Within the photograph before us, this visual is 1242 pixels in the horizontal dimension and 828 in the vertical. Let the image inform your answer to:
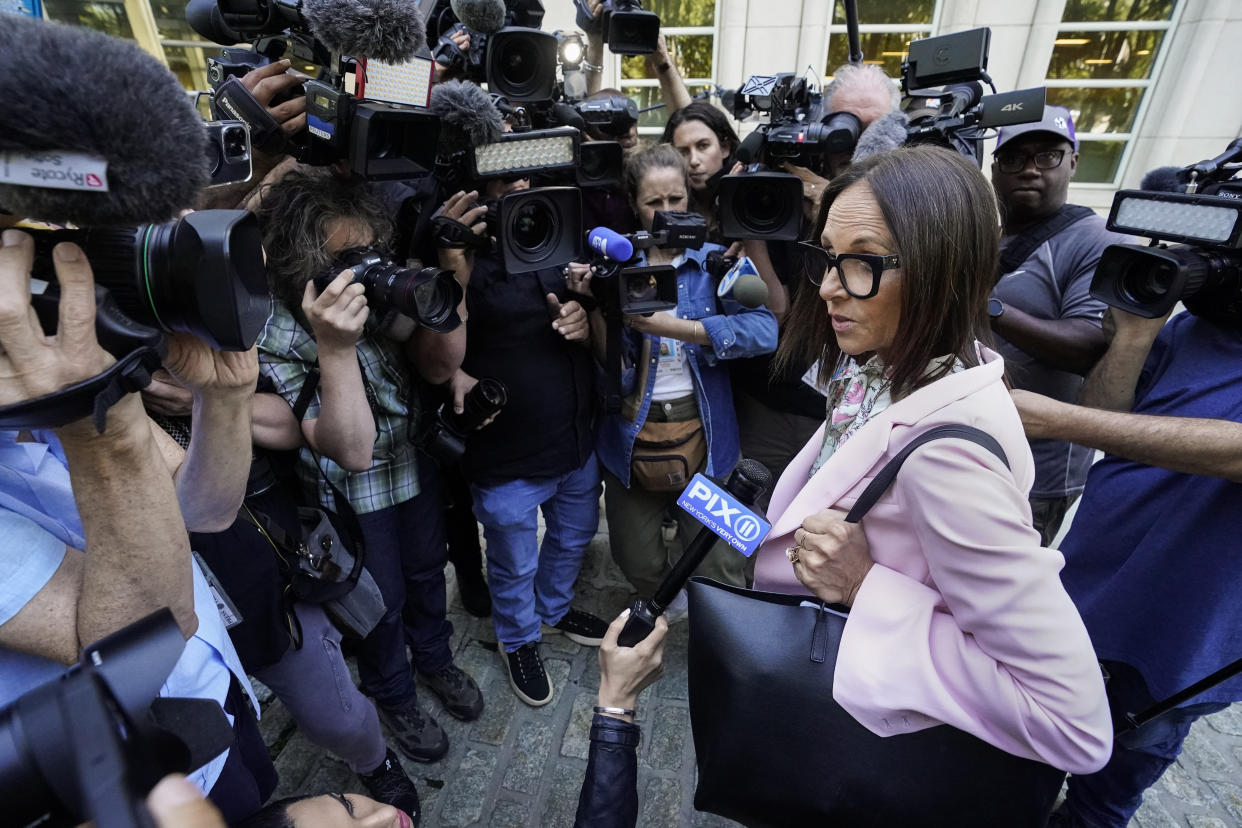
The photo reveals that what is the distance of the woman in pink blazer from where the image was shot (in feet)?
3.32

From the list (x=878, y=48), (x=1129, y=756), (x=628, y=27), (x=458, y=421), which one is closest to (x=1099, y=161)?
(x=878, y=48)

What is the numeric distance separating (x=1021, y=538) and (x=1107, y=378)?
130 centimetres

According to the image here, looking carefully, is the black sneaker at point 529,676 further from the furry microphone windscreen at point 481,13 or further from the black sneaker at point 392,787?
the furry microphone windscreen at point 481,13

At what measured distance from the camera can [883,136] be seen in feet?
7.14

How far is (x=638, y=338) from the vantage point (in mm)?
2691

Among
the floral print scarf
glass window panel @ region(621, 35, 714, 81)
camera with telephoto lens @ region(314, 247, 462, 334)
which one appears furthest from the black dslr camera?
glass window panel @ region(621, 35, 714, 81)

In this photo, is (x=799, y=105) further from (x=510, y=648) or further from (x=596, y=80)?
Answer: (x=510, y=648)

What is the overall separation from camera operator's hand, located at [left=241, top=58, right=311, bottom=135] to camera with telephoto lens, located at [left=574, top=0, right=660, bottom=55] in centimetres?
161

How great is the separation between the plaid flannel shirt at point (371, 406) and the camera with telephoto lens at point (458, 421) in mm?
102

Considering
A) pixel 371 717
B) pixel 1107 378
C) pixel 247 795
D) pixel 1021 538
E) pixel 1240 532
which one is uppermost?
pixel 1021 538

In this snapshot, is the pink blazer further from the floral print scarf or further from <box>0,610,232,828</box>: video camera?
<box>0,610,232,828</box>: video camera

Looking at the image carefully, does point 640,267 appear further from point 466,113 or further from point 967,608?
point 967,608

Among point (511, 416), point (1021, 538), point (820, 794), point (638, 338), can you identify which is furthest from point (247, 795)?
point (638, 338)

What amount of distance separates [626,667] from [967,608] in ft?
2.41
